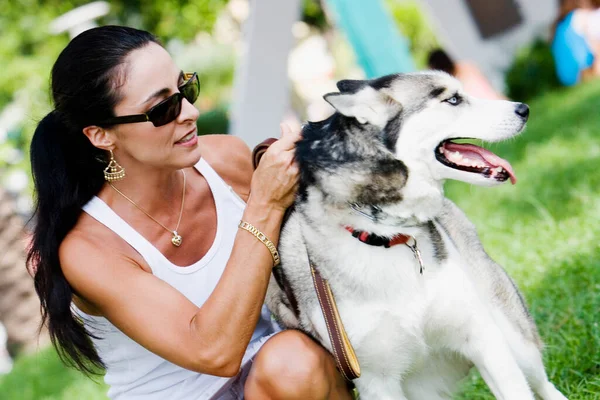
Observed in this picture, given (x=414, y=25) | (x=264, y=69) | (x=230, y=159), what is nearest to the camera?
(x=230, y=159)

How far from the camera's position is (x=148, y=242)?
277 cm

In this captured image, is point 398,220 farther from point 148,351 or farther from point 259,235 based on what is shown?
point 148,351

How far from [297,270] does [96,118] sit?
3.00 feet

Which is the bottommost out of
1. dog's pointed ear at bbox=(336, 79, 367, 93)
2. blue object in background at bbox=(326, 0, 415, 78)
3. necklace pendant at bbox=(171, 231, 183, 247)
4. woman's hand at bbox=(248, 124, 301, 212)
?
blue object in background at bbox=(326, 0, 415, 78)

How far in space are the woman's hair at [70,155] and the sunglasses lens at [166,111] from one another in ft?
0.51

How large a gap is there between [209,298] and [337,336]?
17.8 inches

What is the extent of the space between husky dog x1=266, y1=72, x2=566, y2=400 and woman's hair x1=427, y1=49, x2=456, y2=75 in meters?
7.18

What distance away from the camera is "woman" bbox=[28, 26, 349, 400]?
2527mm

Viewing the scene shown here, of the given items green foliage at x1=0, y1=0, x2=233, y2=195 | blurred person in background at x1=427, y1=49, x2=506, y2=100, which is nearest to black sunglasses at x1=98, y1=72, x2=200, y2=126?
blurred person in background at x1=427, y1=49, x2=506, y2=100

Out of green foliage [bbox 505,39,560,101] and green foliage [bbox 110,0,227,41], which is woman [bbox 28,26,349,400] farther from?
green foliage [bbox 110,0,227,41]

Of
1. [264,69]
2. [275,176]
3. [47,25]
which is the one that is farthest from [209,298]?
[47,25]

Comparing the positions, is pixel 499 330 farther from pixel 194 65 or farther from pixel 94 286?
pixel 194 65

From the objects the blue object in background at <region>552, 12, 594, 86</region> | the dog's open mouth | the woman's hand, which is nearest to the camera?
the dog's open mouth

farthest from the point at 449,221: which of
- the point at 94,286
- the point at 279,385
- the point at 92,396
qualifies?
the point at 92,396
